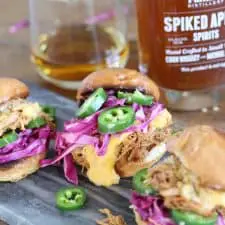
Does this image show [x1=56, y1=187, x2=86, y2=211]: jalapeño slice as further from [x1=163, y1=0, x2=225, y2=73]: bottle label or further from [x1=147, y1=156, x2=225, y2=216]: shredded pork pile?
[x1=163, y1=0, x2=225, y2=73]: bottle label

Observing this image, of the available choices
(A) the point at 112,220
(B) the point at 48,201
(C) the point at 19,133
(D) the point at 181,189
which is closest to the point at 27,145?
(C) the point at 19,133

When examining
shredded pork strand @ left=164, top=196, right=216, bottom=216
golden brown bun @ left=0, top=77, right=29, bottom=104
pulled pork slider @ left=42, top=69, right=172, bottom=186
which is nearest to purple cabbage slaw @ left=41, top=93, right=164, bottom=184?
pulled pork slider @ left=42, top=69, right=172, bottom=186

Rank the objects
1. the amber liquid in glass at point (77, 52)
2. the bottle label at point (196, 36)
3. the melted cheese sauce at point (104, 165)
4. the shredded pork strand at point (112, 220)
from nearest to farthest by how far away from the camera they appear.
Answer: the shredded pork strand at point (112, 220) → the melted cheese sauce at point (104, 165) → the bottle label at point (196, 36) → the amber liquid in glass at point (77, 52)

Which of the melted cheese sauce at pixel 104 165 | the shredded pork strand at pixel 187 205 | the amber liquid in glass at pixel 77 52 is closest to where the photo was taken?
the shredded pork strand at pixel 187 205

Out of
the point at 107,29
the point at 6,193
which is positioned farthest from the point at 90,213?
the point at 107,29

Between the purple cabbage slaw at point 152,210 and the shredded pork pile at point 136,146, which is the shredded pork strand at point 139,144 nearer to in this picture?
the shredded pork pile at point 136,146

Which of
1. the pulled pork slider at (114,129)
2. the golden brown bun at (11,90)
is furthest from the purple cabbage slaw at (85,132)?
the golden brown bun at (11,90)
